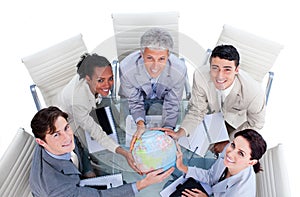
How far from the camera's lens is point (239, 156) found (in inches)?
83.8

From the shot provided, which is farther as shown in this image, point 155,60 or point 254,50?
point 254,50

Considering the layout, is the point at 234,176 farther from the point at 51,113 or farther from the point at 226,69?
the point at 51,113

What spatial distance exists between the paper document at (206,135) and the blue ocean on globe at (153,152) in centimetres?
17

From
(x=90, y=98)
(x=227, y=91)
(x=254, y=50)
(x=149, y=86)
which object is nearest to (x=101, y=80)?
(x=90, y=98)

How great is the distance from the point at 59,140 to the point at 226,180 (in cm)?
80

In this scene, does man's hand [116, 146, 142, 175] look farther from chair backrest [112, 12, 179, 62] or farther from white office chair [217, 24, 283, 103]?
white office chair [217, 24, 283, 103]

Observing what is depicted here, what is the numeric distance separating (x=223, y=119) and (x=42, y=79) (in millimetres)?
1086

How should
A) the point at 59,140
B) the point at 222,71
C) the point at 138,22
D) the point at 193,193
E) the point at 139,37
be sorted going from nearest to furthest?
1. the point at 59,140
2. the point at 193,193
3. the point at 222,71
4. the point at 139,37
5. the point at 138,22

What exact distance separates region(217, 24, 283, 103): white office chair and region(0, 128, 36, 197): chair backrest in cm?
133

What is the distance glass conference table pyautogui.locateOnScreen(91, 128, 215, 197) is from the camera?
7.66ft

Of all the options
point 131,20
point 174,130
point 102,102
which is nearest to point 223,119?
point 174,130

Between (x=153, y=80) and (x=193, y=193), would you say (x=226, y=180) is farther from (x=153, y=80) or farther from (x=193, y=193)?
(x=153, y=80)

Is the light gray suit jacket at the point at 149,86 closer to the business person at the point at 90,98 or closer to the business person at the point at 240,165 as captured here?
the business person at the point at 90,98

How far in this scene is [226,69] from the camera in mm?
2377
